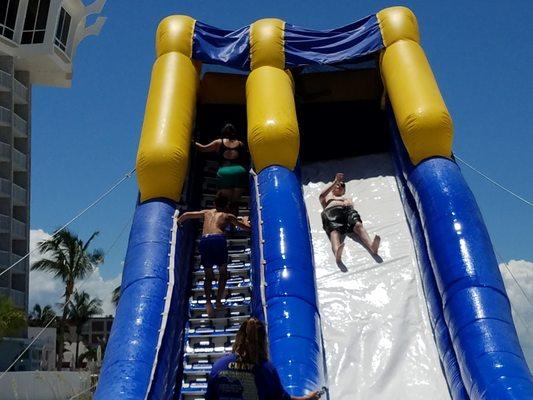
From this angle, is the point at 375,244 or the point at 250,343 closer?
the point at 250,343

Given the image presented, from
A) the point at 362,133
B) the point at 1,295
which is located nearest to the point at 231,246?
the point at 362,133

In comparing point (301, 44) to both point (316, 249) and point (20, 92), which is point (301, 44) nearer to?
point (316, 249)

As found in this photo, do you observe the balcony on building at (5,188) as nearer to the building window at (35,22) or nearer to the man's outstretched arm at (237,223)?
the building window at (35,22)

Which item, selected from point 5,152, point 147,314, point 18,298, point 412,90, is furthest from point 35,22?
point 147,314

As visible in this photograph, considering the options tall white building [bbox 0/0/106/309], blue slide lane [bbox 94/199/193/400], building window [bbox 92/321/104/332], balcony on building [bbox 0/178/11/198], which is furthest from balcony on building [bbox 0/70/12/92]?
building window [bbox 92/321/104/332]

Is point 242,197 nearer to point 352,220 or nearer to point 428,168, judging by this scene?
point 352,220

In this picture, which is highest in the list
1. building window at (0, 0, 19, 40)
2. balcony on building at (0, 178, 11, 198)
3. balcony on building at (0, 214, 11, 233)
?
building window at (0, 0, 19, 40)

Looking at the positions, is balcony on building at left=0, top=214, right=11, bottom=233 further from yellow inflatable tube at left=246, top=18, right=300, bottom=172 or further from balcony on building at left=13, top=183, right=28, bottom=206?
yellow inflatable tube at left=246, top=18, right=300, bottom=172

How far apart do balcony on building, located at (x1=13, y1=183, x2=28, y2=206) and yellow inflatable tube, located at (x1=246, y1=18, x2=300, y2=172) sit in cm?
2078

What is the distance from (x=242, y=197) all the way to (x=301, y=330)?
2793 millimetres

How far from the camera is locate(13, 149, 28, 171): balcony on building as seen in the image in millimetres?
26883

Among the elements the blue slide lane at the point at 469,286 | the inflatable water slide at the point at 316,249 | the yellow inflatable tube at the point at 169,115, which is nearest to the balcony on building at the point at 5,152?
the inflatable water slide at the point at 316,249

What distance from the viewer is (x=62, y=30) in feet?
92.9

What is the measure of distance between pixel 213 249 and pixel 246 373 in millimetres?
2637
